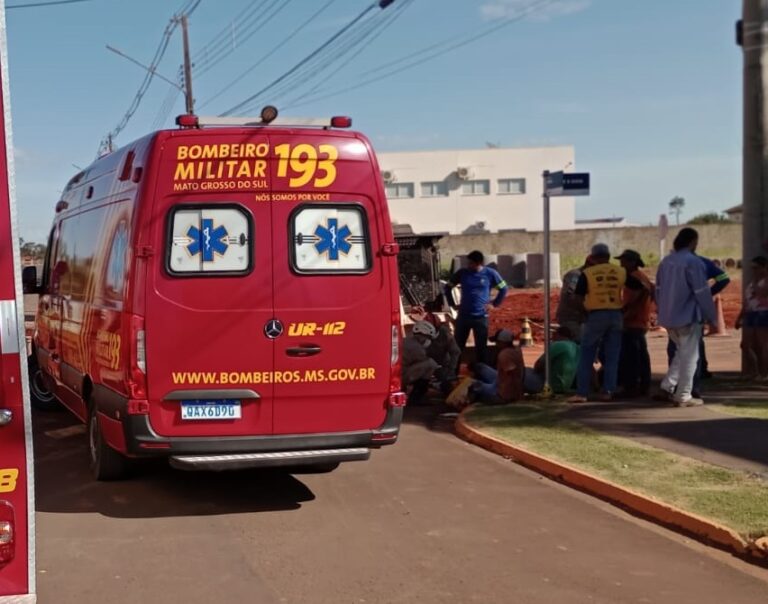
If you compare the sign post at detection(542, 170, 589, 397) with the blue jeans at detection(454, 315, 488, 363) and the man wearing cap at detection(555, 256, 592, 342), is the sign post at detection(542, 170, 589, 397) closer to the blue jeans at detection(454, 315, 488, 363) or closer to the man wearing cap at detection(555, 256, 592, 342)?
the blue jeans at detection(454, 315, 488, 363)

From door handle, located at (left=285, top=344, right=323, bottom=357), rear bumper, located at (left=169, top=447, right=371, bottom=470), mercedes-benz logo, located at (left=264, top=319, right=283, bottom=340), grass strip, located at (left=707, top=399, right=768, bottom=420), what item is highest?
mercedes-benz logo, located at (left=264, top=319, right=283, bottom=340)

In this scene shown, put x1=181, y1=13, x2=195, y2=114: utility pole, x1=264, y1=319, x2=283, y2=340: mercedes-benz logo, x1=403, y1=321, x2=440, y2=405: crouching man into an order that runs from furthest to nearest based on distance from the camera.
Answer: x1=181, y1=13, x2=195, y2=114: utility pole
x1=403, y1=321, x2=440, y2=405: crouching man
x1=264, y1=319, x2=283, y2=340: mercedes-benz logo

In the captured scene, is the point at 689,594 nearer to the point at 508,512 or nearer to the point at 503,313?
the point at 508,512

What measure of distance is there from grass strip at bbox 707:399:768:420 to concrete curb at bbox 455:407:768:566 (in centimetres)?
271

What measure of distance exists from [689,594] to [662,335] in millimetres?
16835

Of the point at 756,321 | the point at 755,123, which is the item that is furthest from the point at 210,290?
the point at 755,123

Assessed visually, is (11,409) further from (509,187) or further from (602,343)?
(509,187)

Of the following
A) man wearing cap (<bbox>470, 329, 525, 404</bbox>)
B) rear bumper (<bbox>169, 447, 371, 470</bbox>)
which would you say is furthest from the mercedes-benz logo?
man wearing cap (<bbox>470, 329, 525, 404</bbox>)

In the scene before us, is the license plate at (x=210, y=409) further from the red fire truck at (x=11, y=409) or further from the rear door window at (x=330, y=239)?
the red fire truck at (x=11, y=409)

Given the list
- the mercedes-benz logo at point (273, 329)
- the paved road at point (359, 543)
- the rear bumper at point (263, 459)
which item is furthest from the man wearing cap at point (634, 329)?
the mercedes-benz logo at point (273, 329)

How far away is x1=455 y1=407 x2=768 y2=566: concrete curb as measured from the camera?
6.12 meters

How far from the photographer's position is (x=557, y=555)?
6129 millimetres

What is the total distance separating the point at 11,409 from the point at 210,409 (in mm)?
3255

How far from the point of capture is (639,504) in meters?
7.16
